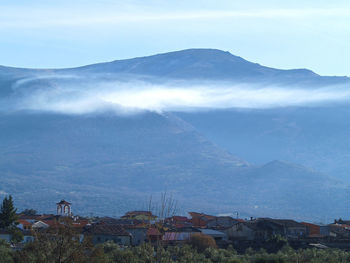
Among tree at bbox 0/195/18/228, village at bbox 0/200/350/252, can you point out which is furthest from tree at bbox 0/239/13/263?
tree at bbox 0/195/18/228

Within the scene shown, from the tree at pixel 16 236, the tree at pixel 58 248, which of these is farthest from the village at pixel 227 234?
the tree at pixel 58 248

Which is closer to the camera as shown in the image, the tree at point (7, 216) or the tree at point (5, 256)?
the tree at point (5, 256)

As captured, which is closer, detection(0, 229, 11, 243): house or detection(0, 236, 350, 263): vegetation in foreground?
detection(0, 236, 350, 263): vegetation in foreground

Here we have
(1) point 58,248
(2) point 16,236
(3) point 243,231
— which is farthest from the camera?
(3) point 243,231

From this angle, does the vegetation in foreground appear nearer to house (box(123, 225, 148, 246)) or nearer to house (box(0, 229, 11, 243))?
house (box(123, 225, 148, 246))

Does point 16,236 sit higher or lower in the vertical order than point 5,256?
higher

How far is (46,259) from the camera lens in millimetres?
21188

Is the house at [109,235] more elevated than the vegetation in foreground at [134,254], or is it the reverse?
the house at [109,235]

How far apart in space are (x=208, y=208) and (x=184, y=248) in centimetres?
13641

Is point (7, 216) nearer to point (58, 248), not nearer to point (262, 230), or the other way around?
point (262, 230)

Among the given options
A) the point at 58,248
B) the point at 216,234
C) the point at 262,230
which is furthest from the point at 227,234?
the point at 58,248

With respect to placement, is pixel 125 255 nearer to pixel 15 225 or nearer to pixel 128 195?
pixel 15 225

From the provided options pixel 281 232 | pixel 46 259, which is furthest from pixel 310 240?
pixel 46 259

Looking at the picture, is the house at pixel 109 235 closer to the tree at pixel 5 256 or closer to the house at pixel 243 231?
the house at pixel 243 231
